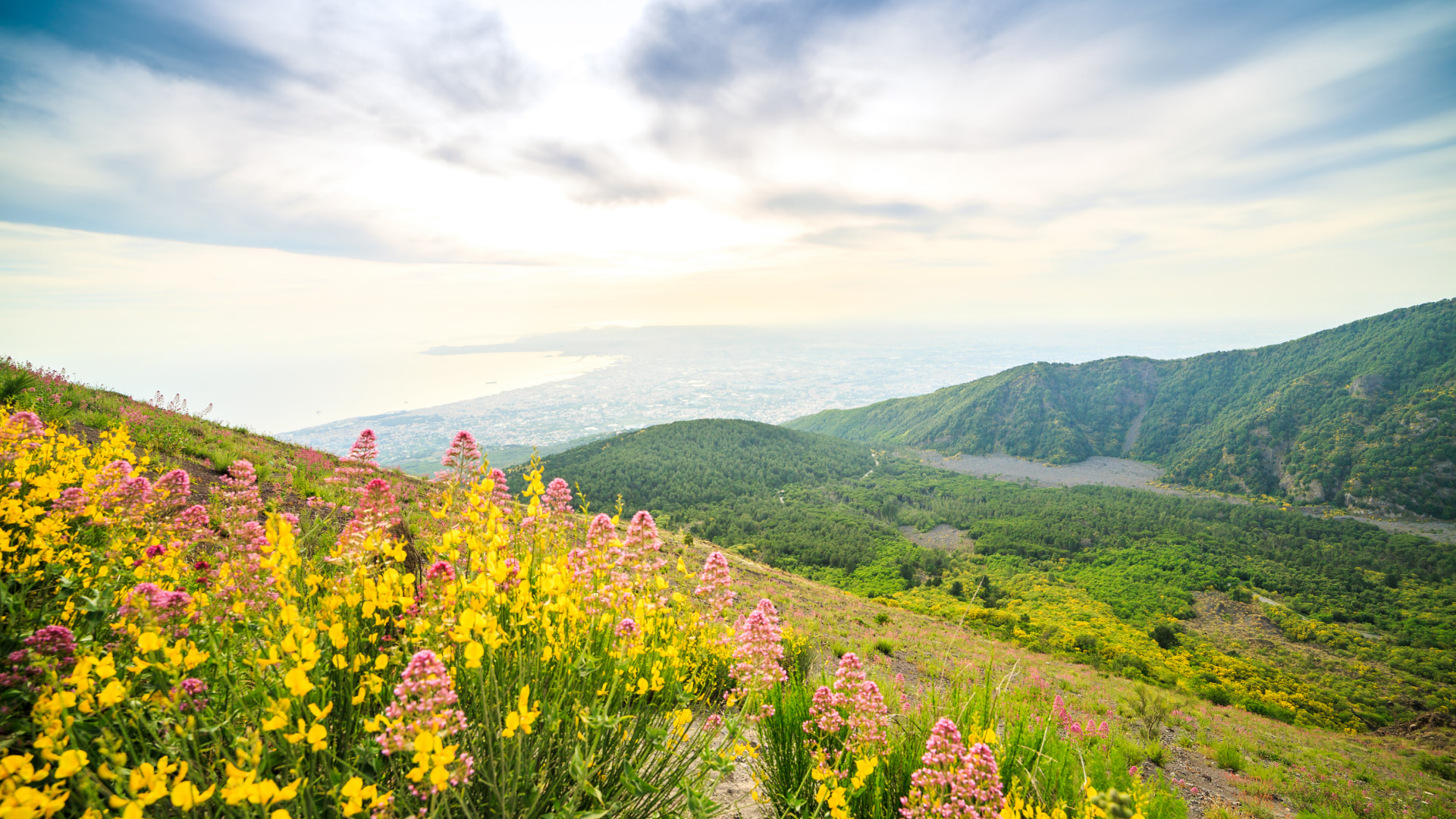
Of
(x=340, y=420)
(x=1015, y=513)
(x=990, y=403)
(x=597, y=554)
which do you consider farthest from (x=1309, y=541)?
(x=340, y=420)

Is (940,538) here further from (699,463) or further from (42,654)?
(42,654)

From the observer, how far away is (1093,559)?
222 ft

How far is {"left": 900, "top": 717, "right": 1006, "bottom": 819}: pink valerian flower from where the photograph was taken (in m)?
2.37

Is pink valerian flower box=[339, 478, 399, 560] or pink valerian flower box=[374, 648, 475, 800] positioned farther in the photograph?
pink valerian flower box=[339, 478, 399, 560]

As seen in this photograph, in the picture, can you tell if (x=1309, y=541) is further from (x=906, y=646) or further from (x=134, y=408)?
(x=134, y=408)

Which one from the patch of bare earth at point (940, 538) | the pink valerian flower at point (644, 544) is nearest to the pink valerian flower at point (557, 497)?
the pink valerian flower at point (644, 544)

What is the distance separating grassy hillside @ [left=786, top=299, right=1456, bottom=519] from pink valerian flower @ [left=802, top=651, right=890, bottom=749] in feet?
474

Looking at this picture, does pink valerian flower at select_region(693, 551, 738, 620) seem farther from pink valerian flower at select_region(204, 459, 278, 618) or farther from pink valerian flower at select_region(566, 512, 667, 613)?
pink valerian flower at select_region(204, 459, 278, 618)

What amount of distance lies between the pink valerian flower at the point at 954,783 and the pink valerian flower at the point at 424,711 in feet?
6.94

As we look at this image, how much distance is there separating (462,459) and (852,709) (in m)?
3.38

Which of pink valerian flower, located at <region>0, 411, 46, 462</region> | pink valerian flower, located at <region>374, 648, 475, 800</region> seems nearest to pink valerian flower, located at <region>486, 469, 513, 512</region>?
pink valerian flower, located at <region>374, 648, 475, 800</region>

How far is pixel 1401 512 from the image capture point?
84.8m

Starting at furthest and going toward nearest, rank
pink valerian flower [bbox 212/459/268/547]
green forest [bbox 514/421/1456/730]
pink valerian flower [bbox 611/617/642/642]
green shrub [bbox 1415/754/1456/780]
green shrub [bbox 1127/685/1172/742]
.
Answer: green forest [bbox 514/421/1456/730]
green shrub [bbox 1415/754/1456/780]
green shrub [bbox 1127/685/1172/742]
pink valerian flower [bbox 611/617/642/642]
pink valerian flower [bbox 212/459/268/547]

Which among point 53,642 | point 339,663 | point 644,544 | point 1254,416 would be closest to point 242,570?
point 53,642
